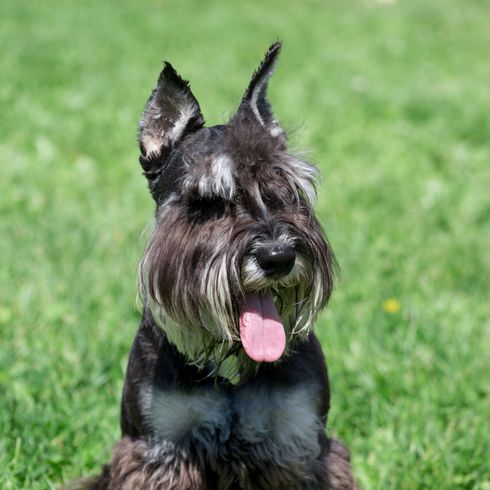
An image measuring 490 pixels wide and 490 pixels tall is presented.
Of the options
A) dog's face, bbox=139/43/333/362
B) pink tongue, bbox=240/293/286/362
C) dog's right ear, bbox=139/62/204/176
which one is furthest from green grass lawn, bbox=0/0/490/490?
pink tongue, bbox=240/293/286/362

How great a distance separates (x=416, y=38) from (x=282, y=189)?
444 inches

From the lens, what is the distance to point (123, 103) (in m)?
9.55

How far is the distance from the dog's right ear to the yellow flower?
254cm

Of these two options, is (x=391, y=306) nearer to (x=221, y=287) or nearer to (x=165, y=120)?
(x=165, y=120)

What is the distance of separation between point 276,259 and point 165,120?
818 millimetres

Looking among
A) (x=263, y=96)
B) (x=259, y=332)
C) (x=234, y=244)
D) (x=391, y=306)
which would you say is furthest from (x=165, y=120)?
(x=391, y=306)

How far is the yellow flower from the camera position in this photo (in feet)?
17.9

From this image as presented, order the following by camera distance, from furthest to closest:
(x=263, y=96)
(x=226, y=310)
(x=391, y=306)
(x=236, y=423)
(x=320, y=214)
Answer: (x=320, y=214) < (x=391, y=306) < (x=263, y=96) < (x=236, y=423) < (x=226, y=310)

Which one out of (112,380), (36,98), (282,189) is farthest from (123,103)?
(282,189)

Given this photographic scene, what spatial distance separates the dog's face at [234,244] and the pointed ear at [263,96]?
4 centimetres

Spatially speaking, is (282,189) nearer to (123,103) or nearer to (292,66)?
(123,103)

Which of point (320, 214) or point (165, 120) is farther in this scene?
point (320, 214)

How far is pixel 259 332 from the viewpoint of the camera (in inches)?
121

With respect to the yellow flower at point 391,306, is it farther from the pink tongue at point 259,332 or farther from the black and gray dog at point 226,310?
the pink tongue at point 259,332
